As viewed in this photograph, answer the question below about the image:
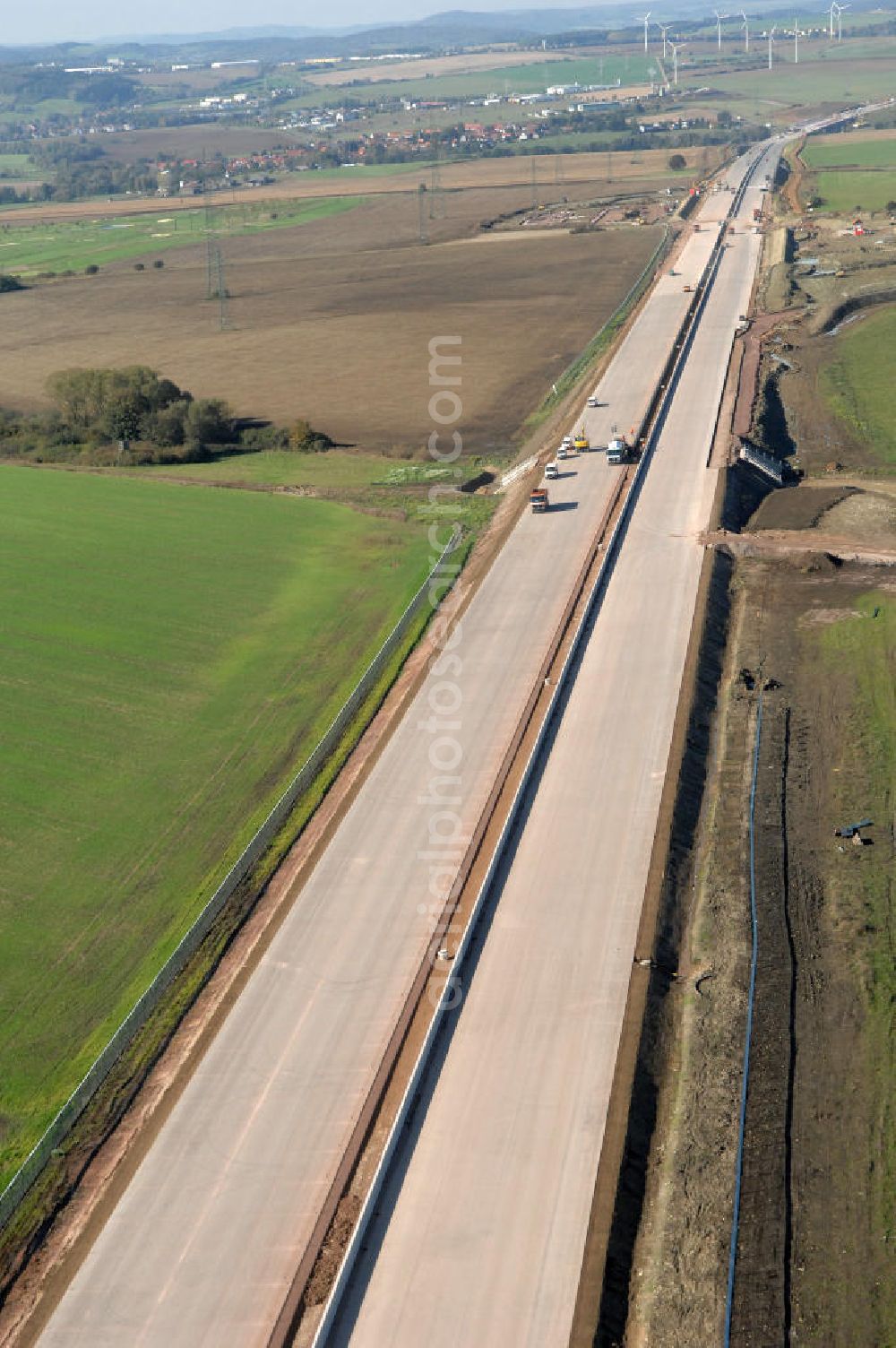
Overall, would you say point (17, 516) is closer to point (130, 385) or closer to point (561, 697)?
point (130, 385)

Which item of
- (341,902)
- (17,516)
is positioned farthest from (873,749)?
(17,516)

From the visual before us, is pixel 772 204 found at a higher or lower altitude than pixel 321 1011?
higher

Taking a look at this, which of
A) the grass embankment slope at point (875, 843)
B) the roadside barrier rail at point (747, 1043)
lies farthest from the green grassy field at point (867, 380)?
the roadside barrier rail at point (747, 1043)

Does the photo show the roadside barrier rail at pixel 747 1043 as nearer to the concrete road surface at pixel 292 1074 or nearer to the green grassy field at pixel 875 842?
the green grassy field at pixel 875 842

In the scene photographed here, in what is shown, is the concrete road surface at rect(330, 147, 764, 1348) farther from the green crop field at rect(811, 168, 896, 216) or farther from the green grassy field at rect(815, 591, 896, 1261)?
the green crop field at rect(811, 168, 896, 216)

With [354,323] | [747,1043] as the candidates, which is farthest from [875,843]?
[354,323]

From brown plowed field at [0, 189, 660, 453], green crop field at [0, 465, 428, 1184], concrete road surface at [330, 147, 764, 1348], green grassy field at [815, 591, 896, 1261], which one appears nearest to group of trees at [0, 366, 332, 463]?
brown plowed field at [0, 189, 660, 453]
